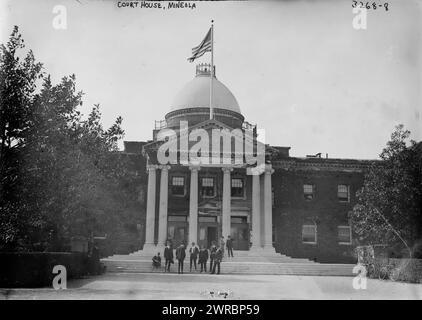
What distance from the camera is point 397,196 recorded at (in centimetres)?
2183

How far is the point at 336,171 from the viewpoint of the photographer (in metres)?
40.7

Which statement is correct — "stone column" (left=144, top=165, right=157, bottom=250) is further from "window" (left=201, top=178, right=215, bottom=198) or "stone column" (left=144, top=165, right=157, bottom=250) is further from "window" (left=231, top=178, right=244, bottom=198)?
"window" (left=231, top=178, right=244, bottom=198)

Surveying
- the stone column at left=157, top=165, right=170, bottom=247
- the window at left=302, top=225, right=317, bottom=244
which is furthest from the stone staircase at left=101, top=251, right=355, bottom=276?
the window at left=302, top=225, right=317, bottom=244

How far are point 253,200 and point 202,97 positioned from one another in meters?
12.2

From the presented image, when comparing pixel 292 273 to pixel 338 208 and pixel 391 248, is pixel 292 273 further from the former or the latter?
pixel 338 208

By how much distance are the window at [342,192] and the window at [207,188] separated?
11.0m

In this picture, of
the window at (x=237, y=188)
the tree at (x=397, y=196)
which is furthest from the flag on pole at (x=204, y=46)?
the tree at (x=397, y=196)

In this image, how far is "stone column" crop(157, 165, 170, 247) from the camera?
3456cm

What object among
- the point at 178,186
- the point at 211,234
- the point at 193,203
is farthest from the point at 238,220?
the point at 178,186

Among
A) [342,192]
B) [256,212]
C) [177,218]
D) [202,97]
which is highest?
[202,97]

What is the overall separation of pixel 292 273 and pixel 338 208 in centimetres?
1466

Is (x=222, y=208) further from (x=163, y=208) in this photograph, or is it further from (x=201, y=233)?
(x=163, y=208)

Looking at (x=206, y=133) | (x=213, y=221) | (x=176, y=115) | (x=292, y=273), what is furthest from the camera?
(x=176, y=115)
